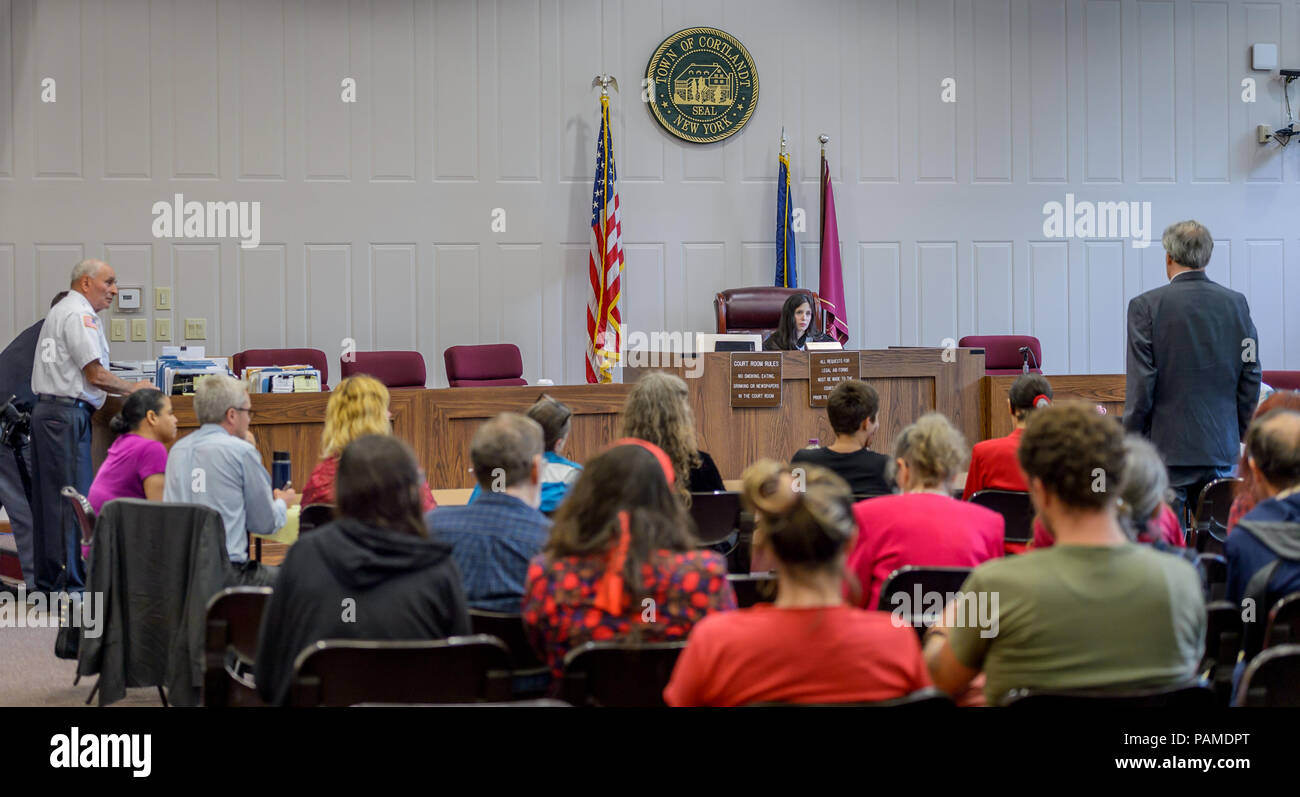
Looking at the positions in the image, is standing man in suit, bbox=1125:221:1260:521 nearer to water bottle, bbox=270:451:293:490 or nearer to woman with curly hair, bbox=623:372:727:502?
woman with curly hair, bbox=623:372:727:502

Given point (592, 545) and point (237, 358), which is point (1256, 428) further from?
point (237, 358)

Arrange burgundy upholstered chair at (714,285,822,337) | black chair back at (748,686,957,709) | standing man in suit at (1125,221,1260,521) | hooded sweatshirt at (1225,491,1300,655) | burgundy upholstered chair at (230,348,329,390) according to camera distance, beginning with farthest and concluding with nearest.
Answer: burgundy upholstered chair at (714,285,822,337), burgundy upholstered chair at (230,348,329,390), standing man in suit at (1125,221,1260,521), hooded sweatshirt at (1225,491,1300,655), black chair back at (748,686,957,709)

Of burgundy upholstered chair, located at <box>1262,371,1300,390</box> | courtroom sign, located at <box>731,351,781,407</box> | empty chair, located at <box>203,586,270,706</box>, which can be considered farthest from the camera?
burgundy upholstered chair, located at <box>1262,371,1300,390</box>

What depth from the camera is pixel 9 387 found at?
19.9 feet

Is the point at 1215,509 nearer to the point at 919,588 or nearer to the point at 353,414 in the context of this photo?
the point at 919,588

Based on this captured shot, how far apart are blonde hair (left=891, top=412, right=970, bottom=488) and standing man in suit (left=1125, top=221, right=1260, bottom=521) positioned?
177 cm

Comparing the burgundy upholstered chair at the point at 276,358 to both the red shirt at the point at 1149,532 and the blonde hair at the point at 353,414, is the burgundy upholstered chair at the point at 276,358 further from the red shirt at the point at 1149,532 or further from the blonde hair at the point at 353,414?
the red shirt at the point at 1149,532

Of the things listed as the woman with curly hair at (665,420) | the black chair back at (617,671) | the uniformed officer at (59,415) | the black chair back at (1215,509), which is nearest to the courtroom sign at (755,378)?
the woman with curly hair at (665,420)

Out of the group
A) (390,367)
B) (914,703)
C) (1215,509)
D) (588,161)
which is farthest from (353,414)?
(588,161)

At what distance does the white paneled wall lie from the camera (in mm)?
8234

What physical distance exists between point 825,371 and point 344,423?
10.4ft

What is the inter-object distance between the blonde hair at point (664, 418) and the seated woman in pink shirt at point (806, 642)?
2090mm

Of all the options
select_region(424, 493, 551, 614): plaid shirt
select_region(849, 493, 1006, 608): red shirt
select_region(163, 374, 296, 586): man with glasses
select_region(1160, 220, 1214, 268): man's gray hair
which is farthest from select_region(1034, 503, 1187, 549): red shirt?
select_region(163, 374, 296, 586): man with glasses
